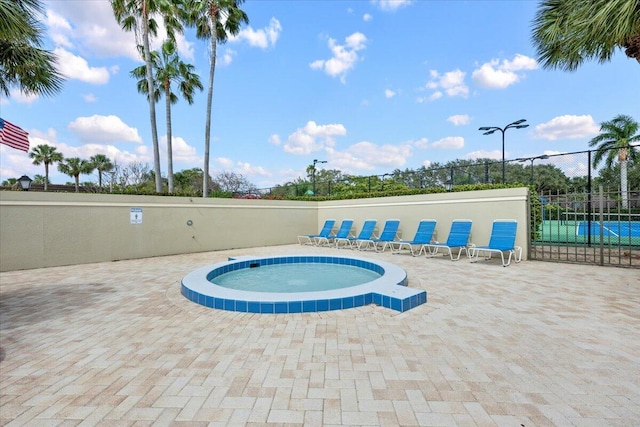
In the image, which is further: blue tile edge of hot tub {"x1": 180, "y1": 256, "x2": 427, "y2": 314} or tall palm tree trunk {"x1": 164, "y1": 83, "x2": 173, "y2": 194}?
tall palm tree trunk {"x1": 164, "y1": 83, "x2": 173, "y2": 194}

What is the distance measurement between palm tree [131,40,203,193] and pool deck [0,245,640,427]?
1297 centimetres

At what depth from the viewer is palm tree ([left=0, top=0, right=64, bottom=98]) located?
4.79 metres

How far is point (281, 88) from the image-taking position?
16.3m

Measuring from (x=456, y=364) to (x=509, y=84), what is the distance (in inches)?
543

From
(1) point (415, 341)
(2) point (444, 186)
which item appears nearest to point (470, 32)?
(2) point (444, 186)

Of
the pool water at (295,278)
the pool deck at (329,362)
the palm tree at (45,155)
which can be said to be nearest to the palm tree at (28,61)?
the pool deck at (329,362)

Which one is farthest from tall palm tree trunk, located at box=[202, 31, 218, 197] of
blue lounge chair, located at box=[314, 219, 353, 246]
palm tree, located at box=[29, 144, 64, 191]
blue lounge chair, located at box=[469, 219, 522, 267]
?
palm tree, located at box=[29, 144, 64, 191]

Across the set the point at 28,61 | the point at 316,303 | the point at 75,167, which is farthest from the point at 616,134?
the point at 75,167

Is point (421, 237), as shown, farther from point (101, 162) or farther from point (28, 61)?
point (101, 162)

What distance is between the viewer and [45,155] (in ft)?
119

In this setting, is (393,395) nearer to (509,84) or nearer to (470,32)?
(470,32)

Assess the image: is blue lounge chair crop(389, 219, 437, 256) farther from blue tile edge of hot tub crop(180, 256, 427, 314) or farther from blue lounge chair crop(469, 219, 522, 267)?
blue tile edge of hot tub crop(180, 256, 427, 314)

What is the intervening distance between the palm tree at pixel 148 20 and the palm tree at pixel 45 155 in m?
32.0

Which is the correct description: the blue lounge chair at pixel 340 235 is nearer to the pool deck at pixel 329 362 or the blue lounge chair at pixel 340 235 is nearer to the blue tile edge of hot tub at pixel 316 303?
the pool deck at pixel 329 362
